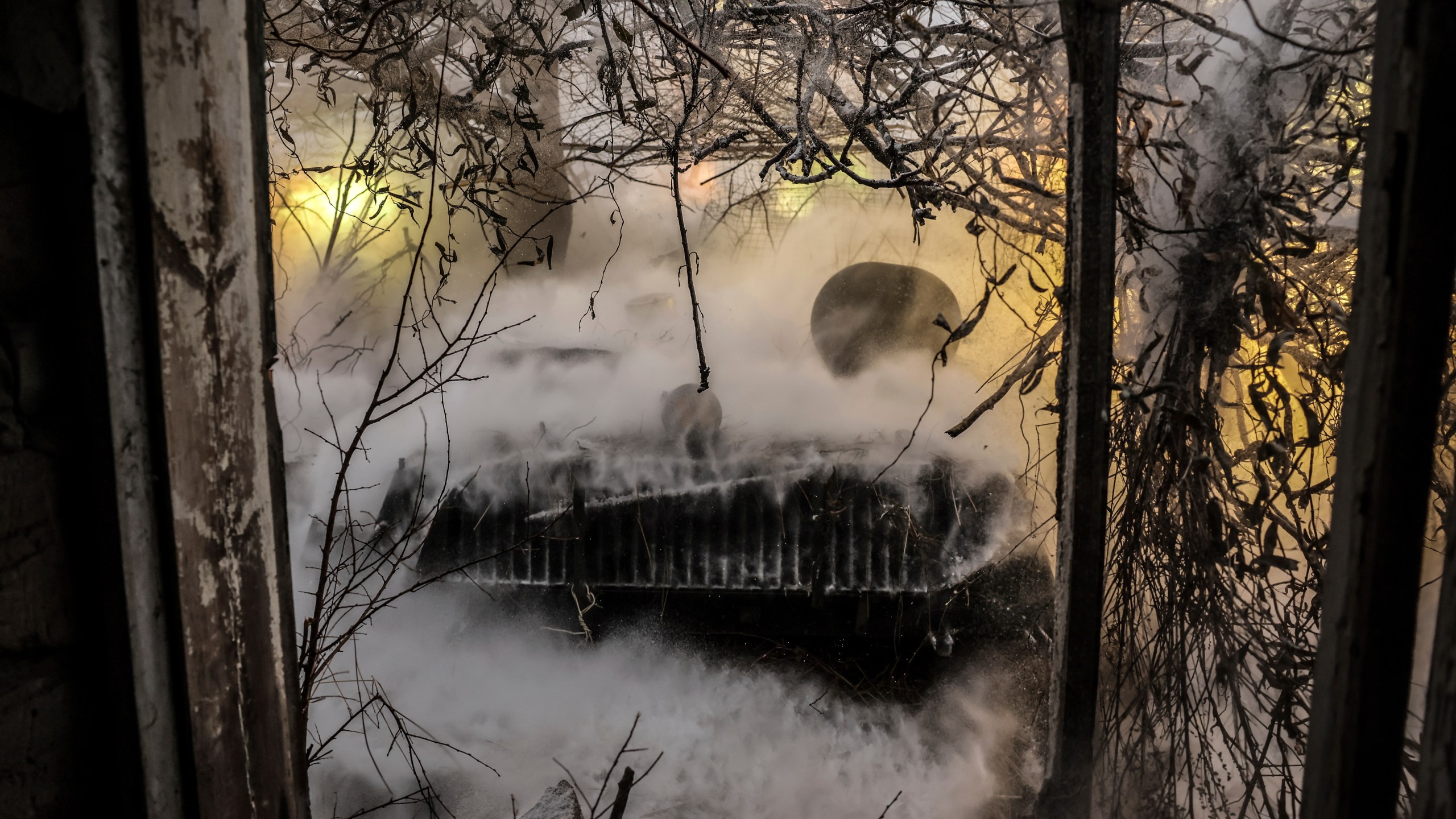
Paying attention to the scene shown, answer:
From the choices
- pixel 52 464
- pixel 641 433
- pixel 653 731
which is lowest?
pixel 653 731

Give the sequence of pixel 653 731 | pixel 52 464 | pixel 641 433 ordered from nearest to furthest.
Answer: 1. pixel 52 464
2. pixel 653 731
3. pixel 641 433

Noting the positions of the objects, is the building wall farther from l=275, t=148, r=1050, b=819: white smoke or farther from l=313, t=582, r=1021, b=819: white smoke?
l=313, t=582, r=1021, b=819: white smoke

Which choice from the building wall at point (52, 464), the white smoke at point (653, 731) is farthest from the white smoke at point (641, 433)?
the building wall at point (52, 464)

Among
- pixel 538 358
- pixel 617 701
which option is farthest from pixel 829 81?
pixel 617 701

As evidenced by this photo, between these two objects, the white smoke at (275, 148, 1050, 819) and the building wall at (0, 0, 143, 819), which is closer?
the building wall at (0, 0, 143, 819)

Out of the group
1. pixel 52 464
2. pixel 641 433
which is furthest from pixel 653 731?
pixel 52 464

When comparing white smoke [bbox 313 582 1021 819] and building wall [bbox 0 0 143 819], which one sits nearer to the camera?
building wall [bbox 0 0 143 819]

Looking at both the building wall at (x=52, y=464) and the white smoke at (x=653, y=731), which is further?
the white smoke at (x=653, y=731)

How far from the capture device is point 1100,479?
125 centimetres

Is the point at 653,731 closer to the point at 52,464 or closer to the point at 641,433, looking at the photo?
the point at 641,433

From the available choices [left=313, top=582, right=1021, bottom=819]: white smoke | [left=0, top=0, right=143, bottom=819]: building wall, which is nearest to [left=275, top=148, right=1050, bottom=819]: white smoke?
[left=313, top=582, right=1021, bottom=819]: white smoke

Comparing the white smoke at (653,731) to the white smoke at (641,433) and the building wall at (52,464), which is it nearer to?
the white smoke at (641,433)

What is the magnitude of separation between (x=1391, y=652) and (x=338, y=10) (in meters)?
2.93

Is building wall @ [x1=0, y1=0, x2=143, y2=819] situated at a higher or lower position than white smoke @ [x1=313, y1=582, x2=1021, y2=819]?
higher
